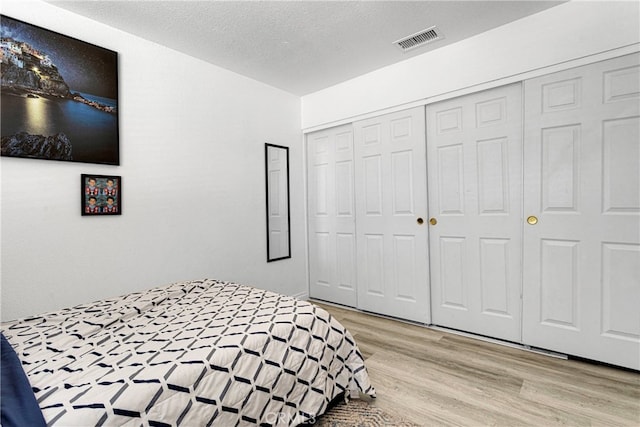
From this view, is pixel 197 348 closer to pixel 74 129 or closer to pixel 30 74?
pixel 74 129

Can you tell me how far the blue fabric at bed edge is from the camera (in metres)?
0.85

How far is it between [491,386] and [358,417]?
0.90 m

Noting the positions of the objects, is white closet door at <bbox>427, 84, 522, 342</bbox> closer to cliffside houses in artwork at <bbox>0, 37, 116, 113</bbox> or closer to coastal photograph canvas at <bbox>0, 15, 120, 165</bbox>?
coastal photograph canvas at <bbox>0, 15, 120, 165</bbox>

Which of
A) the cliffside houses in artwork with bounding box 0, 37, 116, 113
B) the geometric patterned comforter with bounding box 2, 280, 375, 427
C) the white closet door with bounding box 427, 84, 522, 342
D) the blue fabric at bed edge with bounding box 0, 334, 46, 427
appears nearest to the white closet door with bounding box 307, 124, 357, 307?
the white closet door with bounding box 427, 84, 522, 342

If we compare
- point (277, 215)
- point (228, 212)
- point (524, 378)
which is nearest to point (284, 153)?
point (277, 215)

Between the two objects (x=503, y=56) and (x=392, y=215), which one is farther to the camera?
(x=392, y=215)

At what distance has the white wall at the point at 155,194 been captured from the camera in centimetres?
193

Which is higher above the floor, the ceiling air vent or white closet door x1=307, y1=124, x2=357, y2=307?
the ceiling air vent

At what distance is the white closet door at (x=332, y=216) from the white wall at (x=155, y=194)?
0.26m

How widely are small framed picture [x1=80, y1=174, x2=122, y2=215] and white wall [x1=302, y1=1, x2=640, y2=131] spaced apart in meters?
2.32

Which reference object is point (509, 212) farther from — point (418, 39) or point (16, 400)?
point (16, 400)

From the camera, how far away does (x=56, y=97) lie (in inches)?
79.2

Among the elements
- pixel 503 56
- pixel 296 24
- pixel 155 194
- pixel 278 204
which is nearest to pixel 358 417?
pixel 155 194

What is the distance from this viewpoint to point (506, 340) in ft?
8.16
